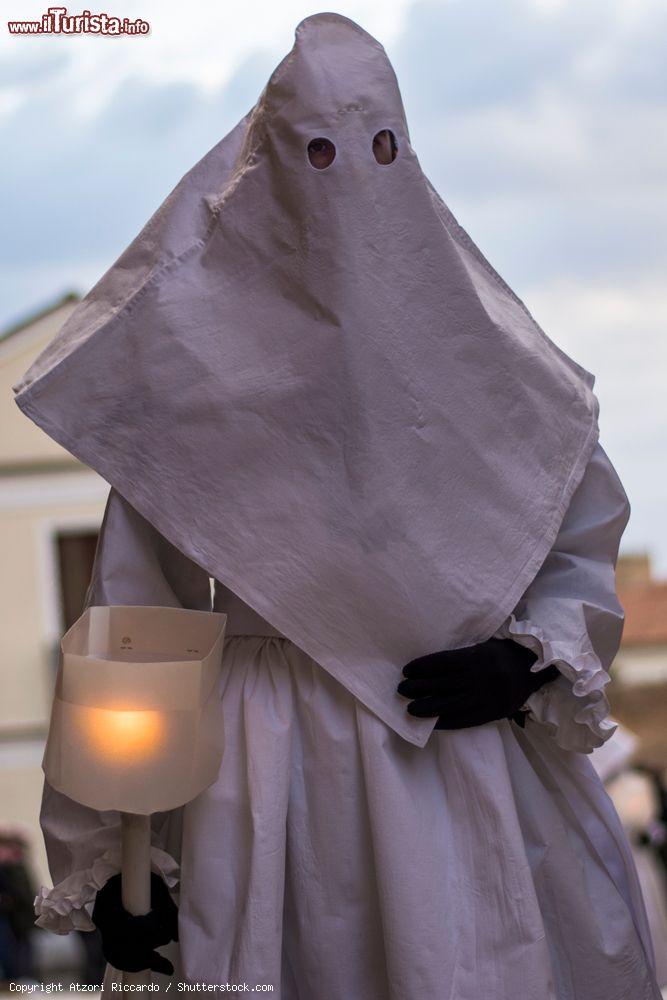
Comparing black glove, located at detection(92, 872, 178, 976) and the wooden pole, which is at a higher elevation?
the wooden pole

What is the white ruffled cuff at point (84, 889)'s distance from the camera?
1.45m

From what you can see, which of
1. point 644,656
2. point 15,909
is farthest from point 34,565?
point 644,656

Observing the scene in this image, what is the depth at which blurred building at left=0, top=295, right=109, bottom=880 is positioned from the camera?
602 cm

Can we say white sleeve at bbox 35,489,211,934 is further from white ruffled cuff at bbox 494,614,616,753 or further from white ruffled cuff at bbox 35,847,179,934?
white ruffled cuff at bbox 494,614,616,753

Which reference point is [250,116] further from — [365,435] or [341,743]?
[341,743]

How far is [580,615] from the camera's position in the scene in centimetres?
150

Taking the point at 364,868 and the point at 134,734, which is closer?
the point at 134,734

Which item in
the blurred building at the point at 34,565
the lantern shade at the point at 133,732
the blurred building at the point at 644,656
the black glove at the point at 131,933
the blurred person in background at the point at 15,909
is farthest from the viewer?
the blurred building at the point at 644,656

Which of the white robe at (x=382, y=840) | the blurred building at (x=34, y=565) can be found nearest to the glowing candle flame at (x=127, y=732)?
the white robe at (x=382, y=840)

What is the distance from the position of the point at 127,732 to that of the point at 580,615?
0.54 metres

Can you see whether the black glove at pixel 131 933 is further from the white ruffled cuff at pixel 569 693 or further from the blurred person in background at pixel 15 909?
the blurred person in background at pixel 15 909

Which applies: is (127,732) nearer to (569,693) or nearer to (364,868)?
(364,868)

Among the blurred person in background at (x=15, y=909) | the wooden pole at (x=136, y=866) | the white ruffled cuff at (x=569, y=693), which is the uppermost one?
the white ruffled cuff at (x=569, y=693)

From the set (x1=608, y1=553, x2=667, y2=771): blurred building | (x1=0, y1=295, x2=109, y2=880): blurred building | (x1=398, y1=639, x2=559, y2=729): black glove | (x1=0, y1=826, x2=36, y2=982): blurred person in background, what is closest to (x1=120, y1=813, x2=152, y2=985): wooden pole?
(x1=398, y1=639, x2=559, y2=729): black glove
